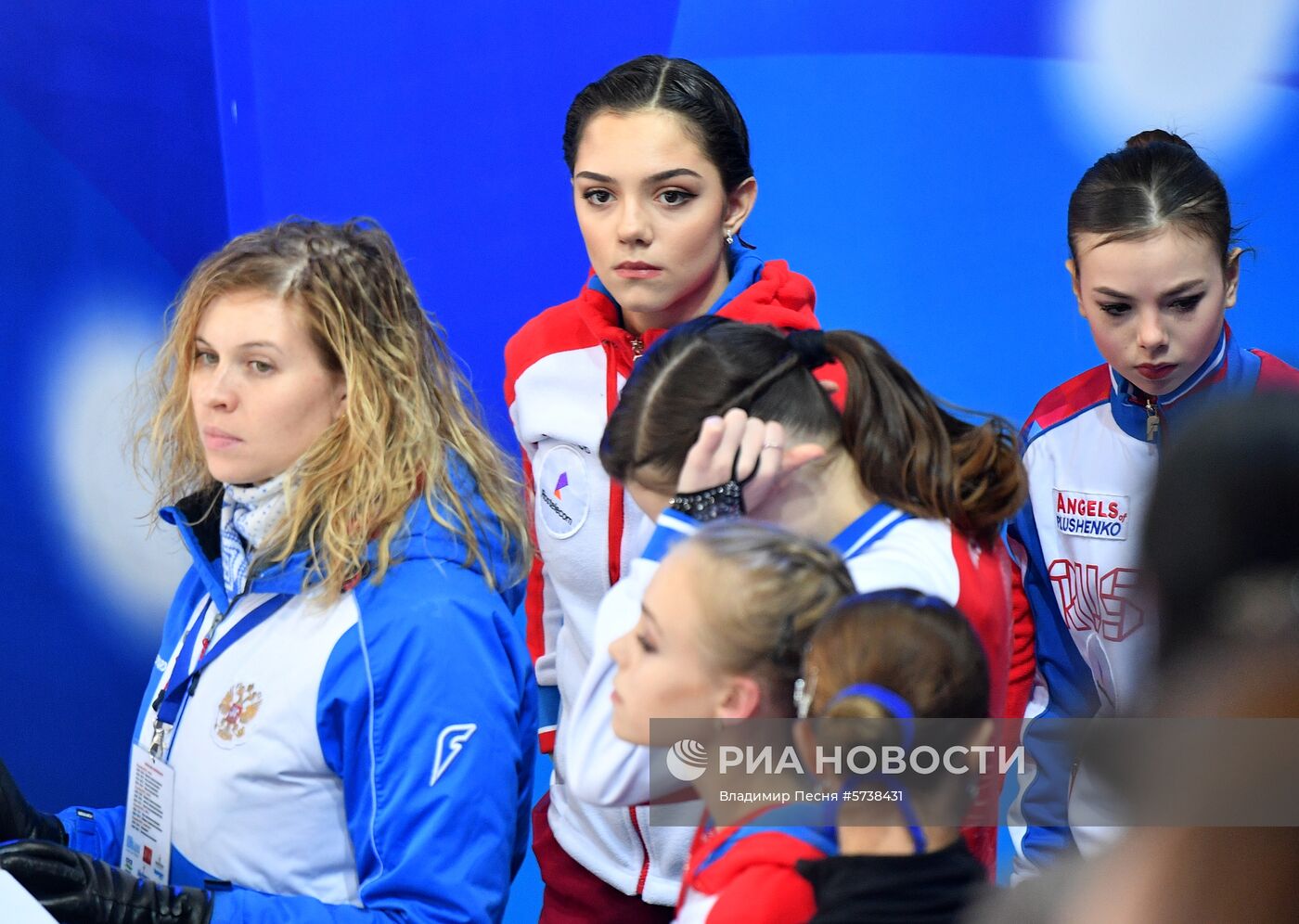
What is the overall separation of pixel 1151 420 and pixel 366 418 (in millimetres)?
1049

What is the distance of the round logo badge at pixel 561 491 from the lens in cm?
188

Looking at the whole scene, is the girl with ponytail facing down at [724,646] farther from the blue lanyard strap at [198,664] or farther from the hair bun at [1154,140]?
the hair bun at [1154,140]

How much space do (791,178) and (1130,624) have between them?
3.94 ft

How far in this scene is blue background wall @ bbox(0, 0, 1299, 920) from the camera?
2381 millimetres

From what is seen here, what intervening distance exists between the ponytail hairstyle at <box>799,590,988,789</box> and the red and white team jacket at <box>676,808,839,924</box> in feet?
0.31

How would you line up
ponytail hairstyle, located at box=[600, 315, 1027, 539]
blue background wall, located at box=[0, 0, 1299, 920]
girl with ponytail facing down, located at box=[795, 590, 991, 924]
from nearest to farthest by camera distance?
girl with ponytail facing down, located at box=[795, 590, 991, 924], ponytail hairstyle, located at box=[600, 315, 1027, 539], blue background wall, located at box=[0, 0, 1299, 920]

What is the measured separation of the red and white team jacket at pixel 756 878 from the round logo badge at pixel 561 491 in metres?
0.83

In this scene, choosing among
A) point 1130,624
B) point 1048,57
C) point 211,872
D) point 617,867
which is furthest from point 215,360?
point 1048,57

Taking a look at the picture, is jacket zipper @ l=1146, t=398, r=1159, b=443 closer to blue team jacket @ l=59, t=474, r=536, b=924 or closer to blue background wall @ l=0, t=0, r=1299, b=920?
blue background wall @ l=0, t=0, r=1299, b=920

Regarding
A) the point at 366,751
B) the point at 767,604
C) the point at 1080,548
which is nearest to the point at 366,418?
the point at 366,751

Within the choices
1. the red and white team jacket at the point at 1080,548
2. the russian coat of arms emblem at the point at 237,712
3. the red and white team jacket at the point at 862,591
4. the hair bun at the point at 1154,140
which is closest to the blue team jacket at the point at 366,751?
the russian coat of arms emblem at the point at 237,712

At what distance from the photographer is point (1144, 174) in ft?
6.06

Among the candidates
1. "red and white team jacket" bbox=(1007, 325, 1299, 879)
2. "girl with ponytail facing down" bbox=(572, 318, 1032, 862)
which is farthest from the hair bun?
"girl with ponytail facing down" bbox=(572, 318, 1032, 862)

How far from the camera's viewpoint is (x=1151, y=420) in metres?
1.89
